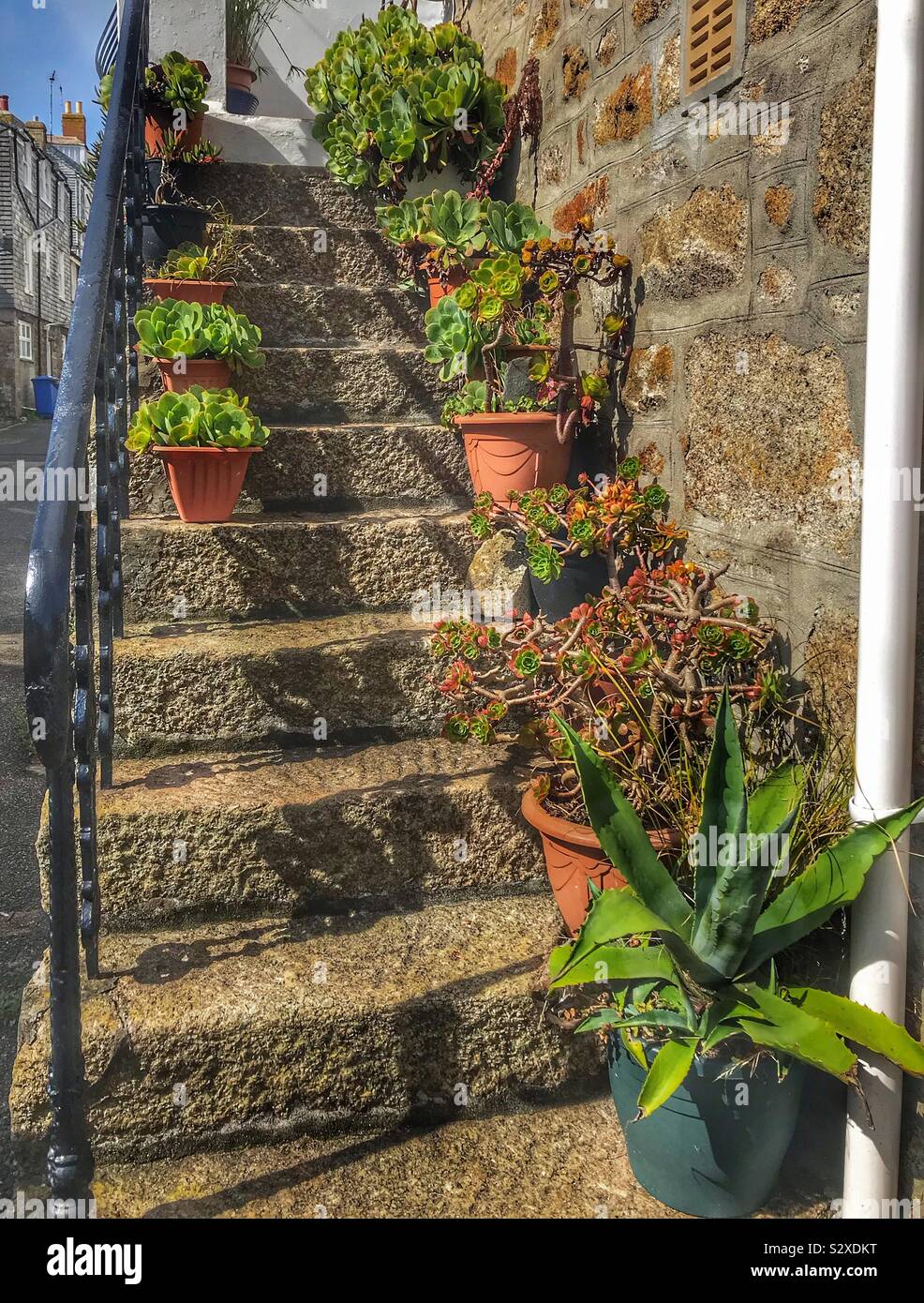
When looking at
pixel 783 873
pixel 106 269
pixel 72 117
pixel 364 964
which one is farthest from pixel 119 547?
pixel 72 117

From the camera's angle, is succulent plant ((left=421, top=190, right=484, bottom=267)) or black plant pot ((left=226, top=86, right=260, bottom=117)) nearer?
succulent plant ((left=421, top=190, right=484, bottom=267))

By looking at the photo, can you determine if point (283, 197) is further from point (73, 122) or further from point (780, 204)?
point (73, 122)

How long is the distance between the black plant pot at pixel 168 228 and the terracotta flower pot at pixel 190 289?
253 mm

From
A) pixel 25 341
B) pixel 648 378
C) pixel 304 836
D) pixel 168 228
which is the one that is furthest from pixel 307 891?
pixel 25 341

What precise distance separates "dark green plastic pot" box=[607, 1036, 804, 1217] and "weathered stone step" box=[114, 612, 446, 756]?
1.04m

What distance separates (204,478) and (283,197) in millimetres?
1703

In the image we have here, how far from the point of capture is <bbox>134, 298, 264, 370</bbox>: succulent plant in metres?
2.85

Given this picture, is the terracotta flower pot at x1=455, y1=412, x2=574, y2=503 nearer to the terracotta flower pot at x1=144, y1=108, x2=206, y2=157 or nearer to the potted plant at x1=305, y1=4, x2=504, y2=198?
the potted plant at x1=305, y1=4, x2=504, y2=198

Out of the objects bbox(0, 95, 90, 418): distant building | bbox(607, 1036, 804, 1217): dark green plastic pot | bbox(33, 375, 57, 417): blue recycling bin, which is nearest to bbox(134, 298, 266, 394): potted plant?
bbox(607, 1036, 804, 1217): dark green plastic pot

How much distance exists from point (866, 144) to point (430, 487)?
1.67 m

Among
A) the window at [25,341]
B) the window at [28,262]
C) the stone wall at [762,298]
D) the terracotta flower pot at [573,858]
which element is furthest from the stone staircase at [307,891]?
the window at [28,262]

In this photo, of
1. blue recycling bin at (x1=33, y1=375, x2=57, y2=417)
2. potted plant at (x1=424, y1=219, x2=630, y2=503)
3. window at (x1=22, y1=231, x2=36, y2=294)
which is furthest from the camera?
window at (x1=22, y1=231, x2=36, y2=294)

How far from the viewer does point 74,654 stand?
72.7 inches

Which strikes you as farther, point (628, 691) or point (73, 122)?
point (73, 122)
